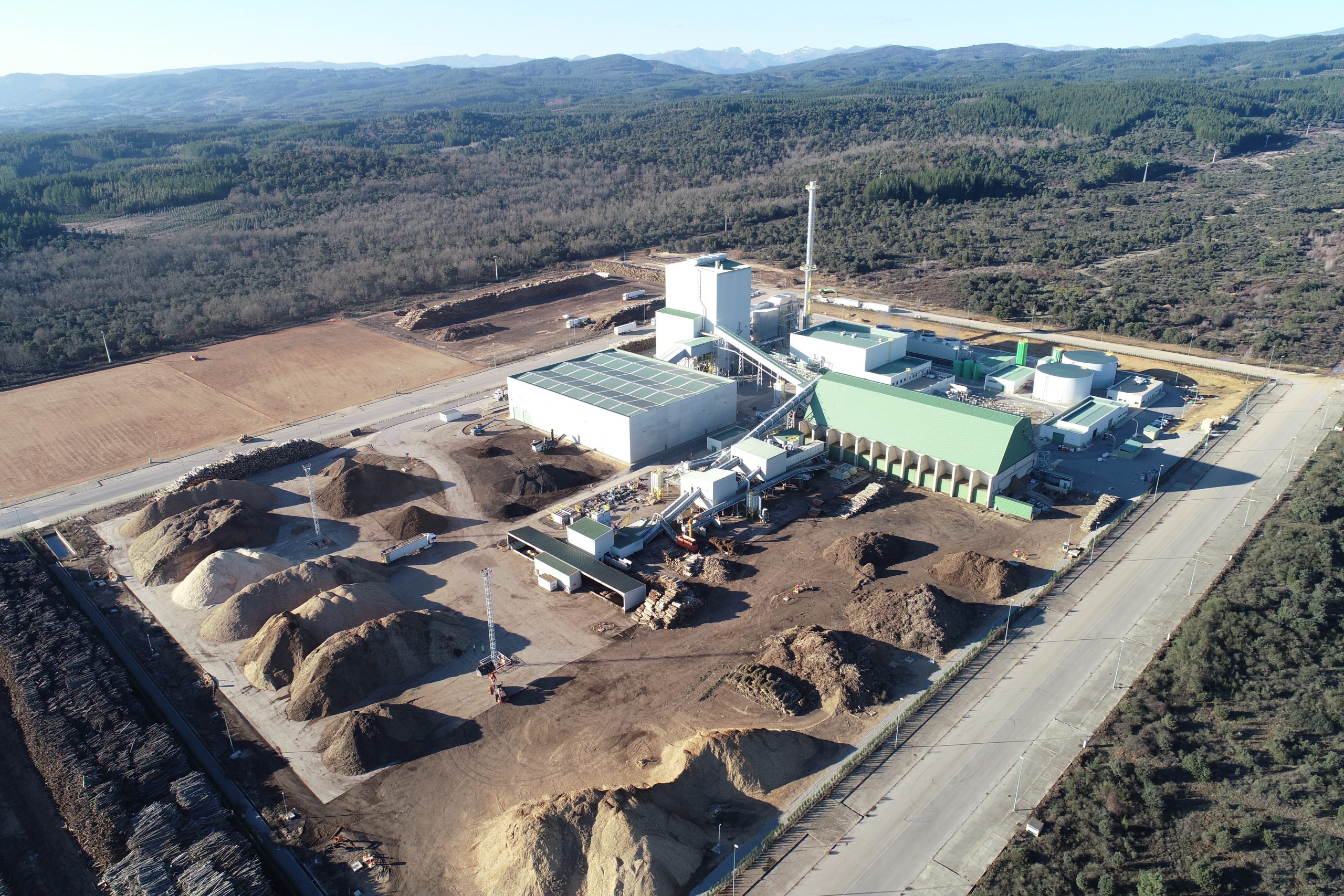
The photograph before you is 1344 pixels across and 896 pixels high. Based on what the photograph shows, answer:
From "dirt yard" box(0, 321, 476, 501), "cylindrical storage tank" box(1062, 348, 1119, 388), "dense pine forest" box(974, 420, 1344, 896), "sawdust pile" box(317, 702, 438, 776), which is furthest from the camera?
"cylindrical storage tank" box(1062, 348, 1119, 388)

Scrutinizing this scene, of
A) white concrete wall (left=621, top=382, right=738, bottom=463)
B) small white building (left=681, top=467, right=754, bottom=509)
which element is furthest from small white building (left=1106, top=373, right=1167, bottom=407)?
small white building (left=681, top=467, right=754, bottom=509)

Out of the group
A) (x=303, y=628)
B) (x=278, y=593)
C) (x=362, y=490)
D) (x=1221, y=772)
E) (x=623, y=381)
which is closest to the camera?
(x=1221, y=772)

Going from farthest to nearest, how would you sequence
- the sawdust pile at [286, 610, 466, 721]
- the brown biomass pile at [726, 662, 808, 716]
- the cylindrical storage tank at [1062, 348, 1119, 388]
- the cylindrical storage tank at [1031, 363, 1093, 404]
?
the cylindrical storage tank at [1062, 348, 1119, 388] → the cylindrical storage tank at [1031, 363, 1093, 404] → the sawdust pile at [286, 610, 466, 721] → the brown biomass pile at [726, 662, 808, 716]

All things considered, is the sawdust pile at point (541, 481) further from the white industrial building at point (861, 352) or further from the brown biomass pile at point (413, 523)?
the white industrial building at point (861, 352)

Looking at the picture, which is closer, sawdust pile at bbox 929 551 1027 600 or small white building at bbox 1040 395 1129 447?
sawdust pile at bbox 929 551 1027 600

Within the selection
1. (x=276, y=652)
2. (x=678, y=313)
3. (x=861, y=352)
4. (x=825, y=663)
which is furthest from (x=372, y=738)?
(x=678, y=313)

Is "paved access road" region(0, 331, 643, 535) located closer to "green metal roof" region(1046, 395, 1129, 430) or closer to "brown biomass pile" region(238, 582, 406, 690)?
"brown biomass pile" region(238, 582, 406, 690)

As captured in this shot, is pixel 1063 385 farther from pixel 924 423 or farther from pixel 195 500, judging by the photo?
pixel 195 500

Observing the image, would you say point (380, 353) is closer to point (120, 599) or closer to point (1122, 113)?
point (120, 599)
